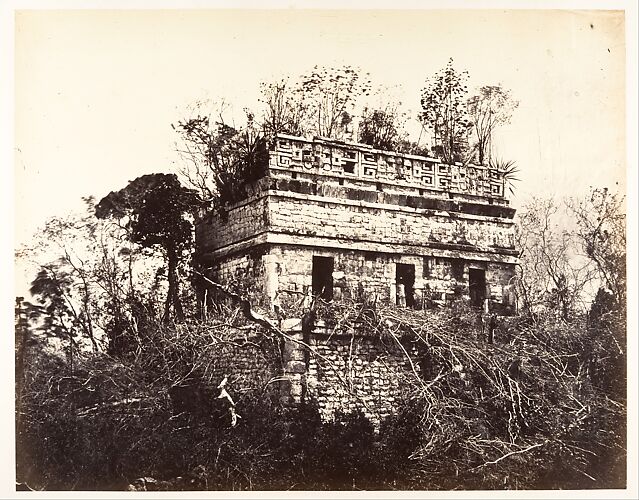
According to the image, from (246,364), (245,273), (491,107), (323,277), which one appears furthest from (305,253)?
(491,107)

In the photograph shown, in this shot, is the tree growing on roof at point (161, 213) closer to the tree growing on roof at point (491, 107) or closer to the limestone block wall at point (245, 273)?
the limestone block wall at point (245, 273)

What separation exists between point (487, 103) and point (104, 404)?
4628mm

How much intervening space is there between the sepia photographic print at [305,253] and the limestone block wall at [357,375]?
0.02 meters

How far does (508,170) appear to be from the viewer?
806cm

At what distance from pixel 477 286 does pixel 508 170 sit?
1.23 m

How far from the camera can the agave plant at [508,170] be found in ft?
26.4

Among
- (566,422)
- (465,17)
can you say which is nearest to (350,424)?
(566,422)

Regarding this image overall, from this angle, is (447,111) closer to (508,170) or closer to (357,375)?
(508,170)

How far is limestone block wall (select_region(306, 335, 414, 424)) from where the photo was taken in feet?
25.3

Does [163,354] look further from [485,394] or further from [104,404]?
[485,394]

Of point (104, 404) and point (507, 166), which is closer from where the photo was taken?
point (104, 404)

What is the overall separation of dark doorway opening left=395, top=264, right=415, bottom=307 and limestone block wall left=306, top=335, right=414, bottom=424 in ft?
1.50

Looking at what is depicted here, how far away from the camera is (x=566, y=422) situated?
7.89m

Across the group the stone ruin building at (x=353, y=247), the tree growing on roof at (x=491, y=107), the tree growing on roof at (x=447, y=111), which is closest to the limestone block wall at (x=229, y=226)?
the stone ruin building at (x=353, y=247)
